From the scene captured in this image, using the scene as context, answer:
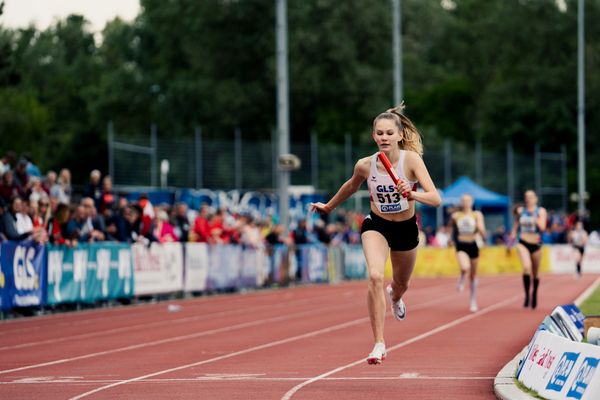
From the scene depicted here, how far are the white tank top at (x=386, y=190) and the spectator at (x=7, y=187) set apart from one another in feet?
39.8

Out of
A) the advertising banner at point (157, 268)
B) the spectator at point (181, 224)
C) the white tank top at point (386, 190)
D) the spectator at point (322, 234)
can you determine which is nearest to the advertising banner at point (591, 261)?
the spectator at point (322, 234)

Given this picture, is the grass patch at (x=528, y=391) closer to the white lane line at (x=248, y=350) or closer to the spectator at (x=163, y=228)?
the white lane line at (x=248, y=350)

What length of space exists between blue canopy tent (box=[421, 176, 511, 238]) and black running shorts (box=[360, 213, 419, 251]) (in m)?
37.7

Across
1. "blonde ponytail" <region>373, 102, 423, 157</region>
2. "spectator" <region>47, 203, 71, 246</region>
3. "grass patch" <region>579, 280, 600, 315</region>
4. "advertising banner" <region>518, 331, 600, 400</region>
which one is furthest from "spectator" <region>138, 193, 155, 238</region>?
"advertising banner" <region>518, 331, 600, 400</region>

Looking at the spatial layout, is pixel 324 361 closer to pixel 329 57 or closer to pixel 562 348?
pixel 562 348

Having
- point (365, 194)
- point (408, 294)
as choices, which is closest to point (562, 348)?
point (408, 294)

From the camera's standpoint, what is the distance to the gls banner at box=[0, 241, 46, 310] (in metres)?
22.4

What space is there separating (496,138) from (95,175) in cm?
5676

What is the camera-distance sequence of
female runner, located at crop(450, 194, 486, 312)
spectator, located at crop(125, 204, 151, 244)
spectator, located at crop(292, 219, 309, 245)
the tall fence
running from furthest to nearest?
1. spectator, located at crop(292, 219, 309, 245)
2. the tall fence
3. spectator, located at crop(125, 204, 151, 244)
4. female runner, located at crop(450, 194, 486, 312)

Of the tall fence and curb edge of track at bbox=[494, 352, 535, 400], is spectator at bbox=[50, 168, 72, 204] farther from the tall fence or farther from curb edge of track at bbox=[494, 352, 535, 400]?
curb edge of track at bbox=[494, 352, 535, 400]

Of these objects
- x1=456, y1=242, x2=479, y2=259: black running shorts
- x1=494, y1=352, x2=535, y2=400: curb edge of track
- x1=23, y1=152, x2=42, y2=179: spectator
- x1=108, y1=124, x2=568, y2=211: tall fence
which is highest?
x1=108, y1=124, x2=568, y2=211: tall fence

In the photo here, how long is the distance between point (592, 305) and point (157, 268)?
9950mm

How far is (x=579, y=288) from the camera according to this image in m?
34.7

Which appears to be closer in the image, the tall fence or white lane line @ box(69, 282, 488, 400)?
white lane line @ box(69, 282, 488, 400)
